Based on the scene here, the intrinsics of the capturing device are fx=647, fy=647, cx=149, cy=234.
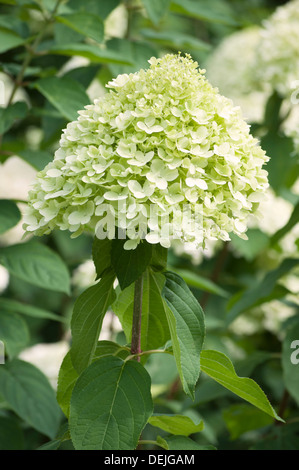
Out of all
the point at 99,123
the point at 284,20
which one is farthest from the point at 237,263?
the point at 99,123

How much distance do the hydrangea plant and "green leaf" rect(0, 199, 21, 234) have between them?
49 cm

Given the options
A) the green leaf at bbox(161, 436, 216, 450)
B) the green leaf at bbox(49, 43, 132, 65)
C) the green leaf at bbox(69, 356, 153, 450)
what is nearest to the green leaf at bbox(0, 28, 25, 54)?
the green leaf at bbox(49, 43, 132, 65)

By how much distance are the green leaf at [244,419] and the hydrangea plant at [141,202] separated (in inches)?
30.1

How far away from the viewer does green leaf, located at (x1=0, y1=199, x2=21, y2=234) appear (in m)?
1.50

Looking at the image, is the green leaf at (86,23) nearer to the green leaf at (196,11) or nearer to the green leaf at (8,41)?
the green leaf at (8,41)

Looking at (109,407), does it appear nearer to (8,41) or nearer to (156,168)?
(156,168)

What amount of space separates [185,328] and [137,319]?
0.11 metres

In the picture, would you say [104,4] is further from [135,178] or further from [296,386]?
[296,386]

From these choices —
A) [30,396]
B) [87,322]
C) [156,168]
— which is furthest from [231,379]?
[30,396]

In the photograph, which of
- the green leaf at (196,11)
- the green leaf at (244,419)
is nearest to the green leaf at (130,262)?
the green leaf at (244,419)

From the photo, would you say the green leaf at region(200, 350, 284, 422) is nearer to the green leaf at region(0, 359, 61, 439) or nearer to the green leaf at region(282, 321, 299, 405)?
the green leaf at region(282, 321, 299, 405)

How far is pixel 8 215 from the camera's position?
5.05ft

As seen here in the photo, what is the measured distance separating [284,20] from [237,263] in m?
1.11

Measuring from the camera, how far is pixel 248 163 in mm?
1013
